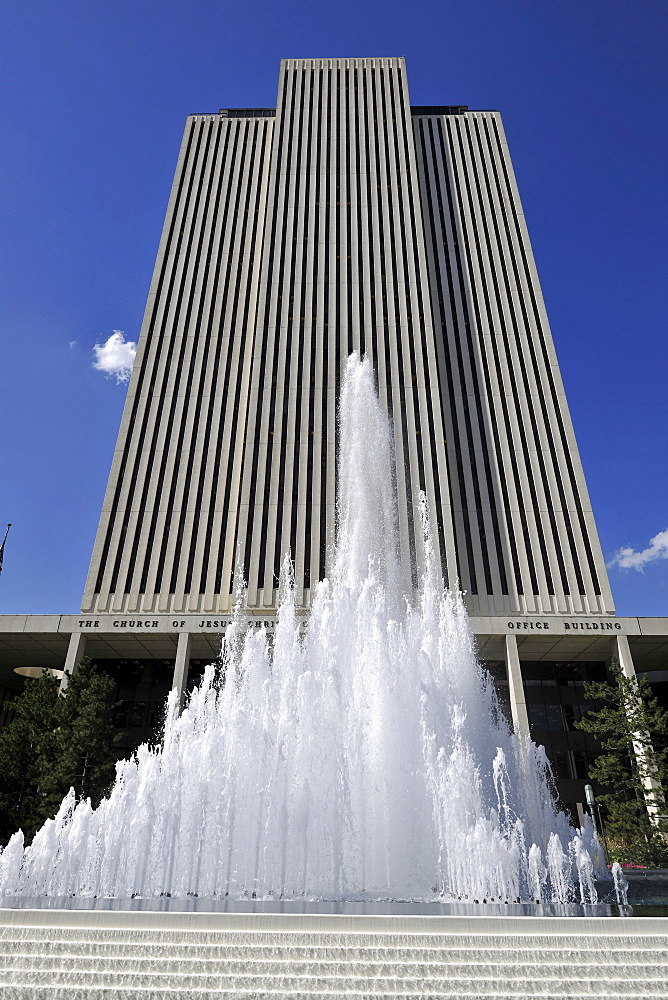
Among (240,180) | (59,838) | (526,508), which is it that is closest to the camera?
(59,838)

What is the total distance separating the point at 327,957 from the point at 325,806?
5625mm

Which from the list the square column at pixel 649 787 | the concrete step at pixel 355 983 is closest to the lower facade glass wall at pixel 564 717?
the square column at pixel 649 787

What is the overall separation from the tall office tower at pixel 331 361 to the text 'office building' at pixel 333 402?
145mm

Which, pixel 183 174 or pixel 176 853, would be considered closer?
pixel 176 853

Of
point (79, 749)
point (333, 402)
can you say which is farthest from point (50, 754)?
point (333, 402)

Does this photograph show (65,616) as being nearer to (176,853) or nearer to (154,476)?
(154,476)

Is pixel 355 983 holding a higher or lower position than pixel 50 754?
lower

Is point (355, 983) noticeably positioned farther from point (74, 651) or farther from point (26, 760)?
point (74, 651)

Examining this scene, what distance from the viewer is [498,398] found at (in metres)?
40.5

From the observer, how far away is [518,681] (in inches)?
1177

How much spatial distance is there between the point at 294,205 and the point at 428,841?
43631 millimetres

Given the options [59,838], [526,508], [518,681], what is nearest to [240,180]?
[526,508]

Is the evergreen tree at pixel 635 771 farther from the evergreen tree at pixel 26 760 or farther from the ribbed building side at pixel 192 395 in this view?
the evergreen tree at pixel 26 760

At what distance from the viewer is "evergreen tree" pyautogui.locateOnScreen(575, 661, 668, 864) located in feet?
74.4
